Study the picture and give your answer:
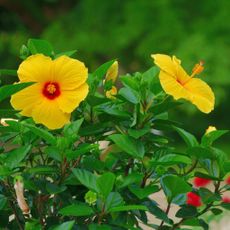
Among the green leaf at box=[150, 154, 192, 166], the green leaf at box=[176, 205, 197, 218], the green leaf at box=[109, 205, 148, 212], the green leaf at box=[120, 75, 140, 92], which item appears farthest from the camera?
the green leaf at box=[176, 205, 197, 218]

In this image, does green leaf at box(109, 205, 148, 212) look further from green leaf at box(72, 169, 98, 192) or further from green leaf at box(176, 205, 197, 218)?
green leaf at box(176, 205, 197, 218)

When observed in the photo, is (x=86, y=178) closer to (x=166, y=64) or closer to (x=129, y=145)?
(x=129, y=145)

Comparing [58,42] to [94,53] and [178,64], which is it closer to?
[94,53]

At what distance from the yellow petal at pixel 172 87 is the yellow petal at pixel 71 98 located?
17 cm

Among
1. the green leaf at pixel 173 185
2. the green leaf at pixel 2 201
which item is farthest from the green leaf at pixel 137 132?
the green leaf at pixel 2 201

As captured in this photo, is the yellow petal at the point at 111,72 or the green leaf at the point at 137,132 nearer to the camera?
the green leaf at the point at 137,132

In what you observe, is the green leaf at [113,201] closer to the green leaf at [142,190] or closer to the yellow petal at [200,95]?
the green leaf at [142,190]

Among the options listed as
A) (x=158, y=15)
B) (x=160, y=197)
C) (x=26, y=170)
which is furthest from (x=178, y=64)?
(x=158, y=15)

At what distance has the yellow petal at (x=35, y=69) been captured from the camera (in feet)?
5.85

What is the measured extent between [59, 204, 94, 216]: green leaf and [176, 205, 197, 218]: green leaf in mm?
318

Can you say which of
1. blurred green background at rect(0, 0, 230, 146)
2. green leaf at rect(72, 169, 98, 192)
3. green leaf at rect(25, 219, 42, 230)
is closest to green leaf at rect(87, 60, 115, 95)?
green leaf at rect(72, 169, 98, 192)

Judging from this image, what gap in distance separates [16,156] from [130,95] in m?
0.30

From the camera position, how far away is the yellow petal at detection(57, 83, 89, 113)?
176 cm

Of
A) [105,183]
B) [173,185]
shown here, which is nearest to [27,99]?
[105,183]
